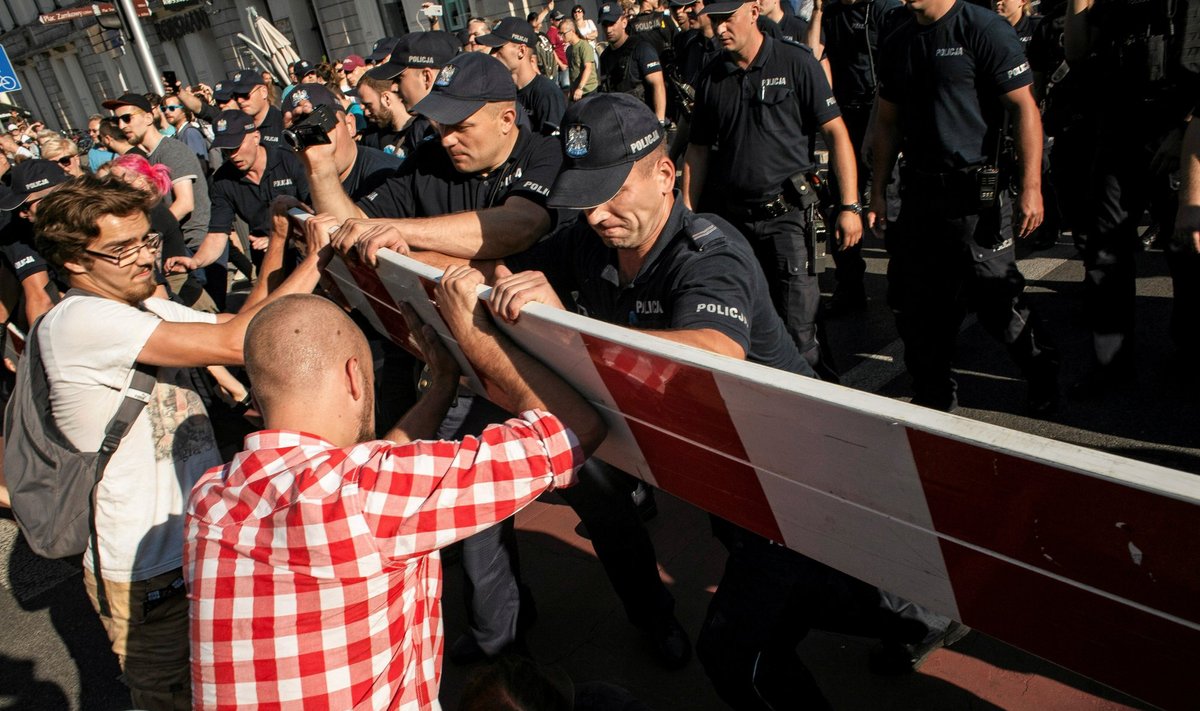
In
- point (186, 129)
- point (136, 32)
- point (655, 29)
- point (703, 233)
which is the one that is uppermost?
point (136, 32)

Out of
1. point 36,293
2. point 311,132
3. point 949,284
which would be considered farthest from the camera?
point 36,293

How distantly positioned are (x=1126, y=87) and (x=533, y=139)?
276 centimetres

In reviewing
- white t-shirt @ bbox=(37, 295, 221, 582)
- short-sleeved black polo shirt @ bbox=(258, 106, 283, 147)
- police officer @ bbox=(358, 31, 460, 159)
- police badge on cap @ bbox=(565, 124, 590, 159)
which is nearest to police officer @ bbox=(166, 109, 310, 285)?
short-sleeved black polo shirt @ bbox=(258, 106, 283, 147)

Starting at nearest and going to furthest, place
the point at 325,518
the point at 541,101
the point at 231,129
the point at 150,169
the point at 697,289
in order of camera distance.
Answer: the point at 325,518, the point at 697,289, the point at 231,129, the point at 541,101, the point at 150,169

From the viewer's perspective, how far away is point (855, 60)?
6.28 metres

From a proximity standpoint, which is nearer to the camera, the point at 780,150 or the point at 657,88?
the point at 780,150

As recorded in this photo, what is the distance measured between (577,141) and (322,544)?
1.23 meters

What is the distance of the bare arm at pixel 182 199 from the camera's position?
22.8ft

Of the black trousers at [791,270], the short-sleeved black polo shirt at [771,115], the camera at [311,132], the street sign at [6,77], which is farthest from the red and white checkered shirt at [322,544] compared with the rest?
the street sign at [6,77]

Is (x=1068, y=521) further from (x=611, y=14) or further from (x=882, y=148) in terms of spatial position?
(x=611, y=14)

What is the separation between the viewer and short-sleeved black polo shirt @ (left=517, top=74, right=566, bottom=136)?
6091mm

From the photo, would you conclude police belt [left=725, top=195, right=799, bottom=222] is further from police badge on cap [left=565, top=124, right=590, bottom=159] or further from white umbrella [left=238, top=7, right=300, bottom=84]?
white umbrella [left=238, top=7, right=300, bottom=84]

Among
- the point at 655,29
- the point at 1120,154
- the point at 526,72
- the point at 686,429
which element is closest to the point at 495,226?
the point at 686,429

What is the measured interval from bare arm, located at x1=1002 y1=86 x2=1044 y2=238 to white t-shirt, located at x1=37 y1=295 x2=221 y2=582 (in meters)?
3.33
